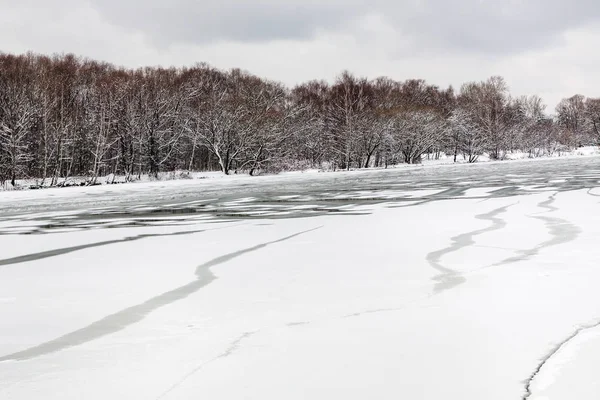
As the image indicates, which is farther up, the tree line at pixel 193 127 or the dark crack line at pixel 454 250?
the tree line at pixel 193 127

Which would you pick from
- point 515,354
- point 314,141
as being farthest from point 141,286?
point 314,141

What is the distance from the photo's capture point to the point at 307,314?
3.76 meters

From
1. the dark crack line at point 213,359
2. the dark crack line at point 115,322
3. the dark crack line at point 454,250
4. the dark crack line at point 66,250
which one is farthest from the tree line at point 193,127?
the dark crack line at point 213,359

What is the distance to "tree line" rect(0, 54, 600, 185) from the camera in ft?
102

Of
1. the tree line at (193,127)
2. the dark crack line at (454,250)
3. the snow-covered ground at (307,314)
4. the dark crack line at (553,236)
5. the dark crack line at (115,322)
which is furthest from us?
the tree line at (193,127)

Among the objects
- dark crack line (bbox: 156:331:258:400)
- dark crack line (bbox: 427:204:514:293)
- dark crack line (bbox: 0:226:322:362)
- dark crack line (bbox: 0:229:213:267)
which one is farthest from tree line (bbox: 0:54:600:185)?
dark crack line (bbox: 156:331:258:400)

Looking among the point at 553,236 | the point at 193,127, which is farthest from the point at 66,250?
the point at 193,127

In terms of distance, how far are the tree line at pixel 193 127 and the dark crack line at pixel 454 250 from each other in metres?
24.8

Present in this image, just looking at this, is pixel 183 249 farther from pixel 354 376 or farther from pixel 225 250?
pixel 354 376

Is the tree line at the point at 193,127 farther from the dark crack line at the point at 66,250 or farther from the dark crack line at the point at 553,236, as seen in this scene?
the dark crack line at the point at 553,236

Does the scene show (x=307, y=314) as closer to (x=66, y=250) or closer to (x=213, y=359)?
(x=213, y=359)

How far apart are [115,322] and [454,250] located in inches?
152

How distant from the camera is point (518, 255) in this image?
19.0 ft

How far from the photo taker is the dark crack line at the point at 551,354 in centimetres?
247
